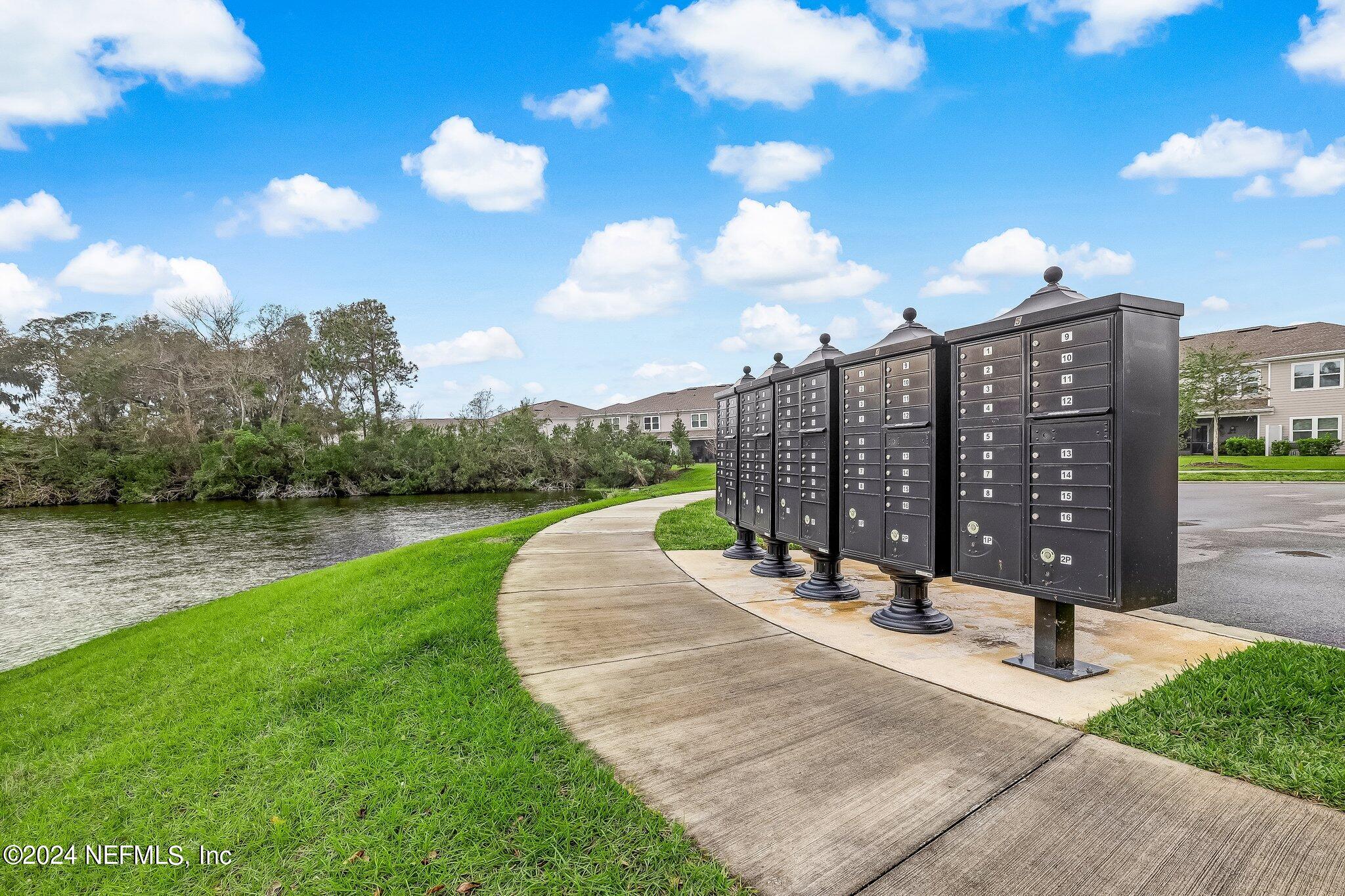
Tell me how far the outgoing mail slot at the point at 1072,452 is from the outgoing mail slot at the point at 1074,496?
14cm

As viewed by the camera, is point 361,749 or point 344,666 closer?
point 361,749

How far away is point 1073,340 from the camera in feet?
11.2

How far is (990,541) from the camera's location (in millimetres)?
3889

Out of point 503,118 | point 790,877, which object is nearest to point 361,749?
point 790,877

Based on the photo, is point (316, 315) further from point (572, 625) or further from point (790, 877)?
point (790, 877)

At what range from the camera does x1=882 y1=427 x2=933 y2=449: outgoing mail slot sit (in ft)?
14.2

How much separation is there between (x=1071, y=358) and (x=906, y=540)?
167 cm

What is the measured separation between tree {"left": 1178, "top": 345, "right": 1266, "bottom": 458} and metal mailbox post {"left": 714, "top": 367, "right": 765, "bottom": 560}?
25893mm

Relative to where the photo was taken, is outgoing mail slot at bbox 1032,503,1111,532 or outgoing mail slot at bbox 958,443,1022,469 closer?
outgoing mail slot at bbox 1032,503,1111,532

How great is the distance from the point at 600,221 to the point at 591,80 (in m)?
4.86

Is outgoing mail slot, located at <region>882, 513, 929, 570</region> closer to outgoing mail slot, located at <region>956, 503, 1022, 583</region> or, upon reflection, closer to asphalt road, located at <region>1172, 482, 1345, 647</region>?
outgoing mail slot, located at <region>956, 503, 1022, 583</region>

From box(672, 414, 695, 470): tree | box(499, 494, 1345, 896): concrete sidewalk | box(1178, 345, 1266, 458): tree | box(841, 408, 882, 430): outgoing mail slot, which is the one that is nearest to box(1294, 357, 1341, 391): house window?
box(1178, 345, 1266, 458): tree

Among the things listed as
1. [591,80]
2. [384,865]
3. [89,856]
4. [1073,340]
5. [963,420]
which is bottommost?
[89,856]

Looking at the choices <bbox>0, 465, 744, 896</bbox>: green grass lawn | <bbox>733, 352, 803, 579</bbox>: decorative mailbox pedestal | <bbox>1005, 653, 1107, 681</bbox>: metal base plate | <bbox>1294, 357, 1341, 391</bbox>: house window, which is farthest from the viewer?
<bbox>1294, 357, 1341, 391</bbox>: house window
